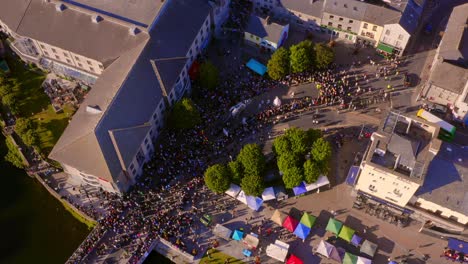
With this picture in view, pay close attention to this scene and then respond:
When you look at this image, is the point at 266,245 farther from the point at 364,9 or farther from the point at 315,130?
the point at 364,9

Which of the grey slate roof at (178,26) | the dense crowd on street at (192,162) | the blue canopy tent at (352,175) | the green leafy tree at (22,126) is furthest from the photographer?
the grey slate roof at (178,26)

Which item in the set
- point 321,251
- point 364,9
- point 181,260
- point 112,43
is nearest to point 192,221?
point 181,260

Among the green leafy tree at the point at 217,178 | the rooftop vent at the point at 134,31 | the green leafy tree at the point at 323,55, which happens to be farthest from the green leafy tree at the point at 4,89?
the green leafy tree at the point at 323,55

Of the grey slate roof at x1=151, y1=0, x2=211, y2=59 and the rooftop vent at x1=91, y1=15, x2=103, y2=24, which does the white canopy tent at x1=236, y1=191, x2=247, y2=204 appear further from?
the rooftop vent at x1=91, y1=15, x2=103, y2=24

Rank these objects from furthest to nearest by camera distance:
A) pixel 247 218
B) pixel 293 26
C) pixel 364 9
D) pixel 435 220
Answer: pixel 293 26
pixel 364 9
pixel 247 218
pixel 435 220

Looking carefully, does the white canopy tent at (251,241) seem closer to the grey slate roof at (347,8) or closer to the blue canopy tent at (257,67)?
the blue canopy tent at (257,67)

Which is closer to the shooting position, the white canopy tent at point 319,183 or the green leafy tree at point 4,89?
the white canopy tent at point 319,183
